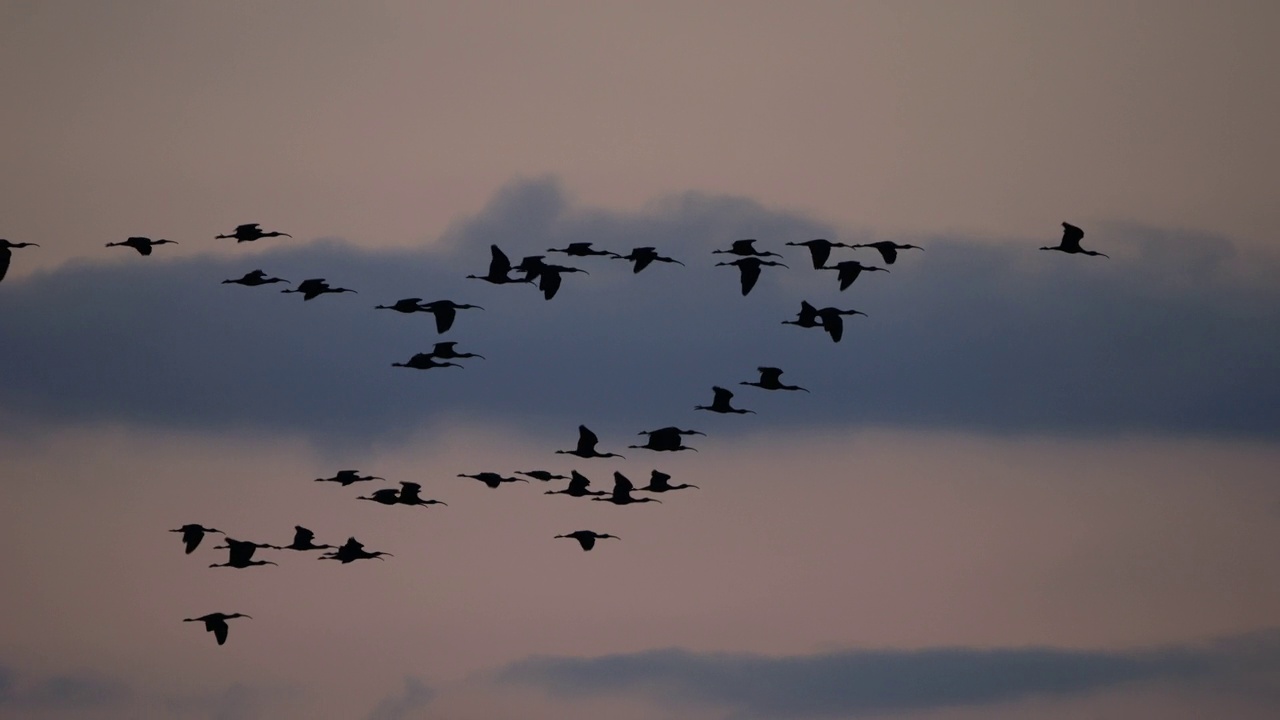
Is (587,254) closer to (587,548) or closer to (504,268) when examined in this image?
(504,268)

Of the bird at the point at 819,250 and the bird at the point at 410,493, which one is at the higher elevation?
the bird at the point at 819,250

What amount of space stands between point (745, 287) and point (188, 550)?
986 inches

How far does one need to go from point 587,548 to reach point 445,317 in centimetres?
1542

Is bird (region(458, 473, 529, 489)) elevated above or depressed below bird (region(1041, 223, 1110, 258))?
below

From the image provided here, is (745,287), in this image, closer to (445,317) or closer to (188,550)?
(445,317)

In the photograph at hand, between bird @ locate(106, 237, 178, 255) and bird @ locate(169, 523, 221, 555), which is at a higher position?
bird @ locate(106, 237, 178, 255)

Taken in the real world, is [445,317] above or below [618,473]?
above

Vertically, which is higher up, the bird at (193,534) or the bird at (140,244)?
the bird at (140,244)

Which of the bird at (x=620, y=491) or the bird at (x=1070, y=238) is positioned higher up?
the bird at (x=1070, y=238)

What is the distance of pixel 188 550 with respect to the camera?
323 feet

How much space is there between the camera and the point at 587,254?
338ft

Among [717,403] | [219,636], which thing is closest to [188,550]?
[219,636]

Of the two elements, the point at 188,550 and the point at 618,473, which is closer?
the point at 188,550

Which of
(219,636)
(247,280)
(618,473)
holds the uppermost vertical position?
(247,280)
